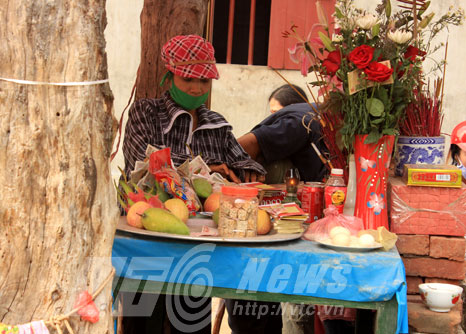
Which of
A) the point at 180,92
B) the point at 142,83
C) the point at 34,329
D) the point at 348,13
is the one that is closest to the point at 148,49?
the point at 142,83

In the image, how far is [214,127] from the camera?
359cm

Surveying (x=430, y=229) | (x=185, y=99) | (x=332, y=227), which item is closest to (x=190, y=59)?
(x=185, y=99)

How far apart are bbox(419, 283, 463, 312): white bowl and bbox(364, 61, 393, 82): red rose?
2.56 ft

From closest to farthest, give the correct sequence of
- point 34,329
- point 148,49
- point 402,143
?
point 34,329 < point 402,143 < point 148,49

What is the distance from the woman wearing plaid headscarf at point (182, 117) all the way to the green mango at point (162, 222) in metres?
1.06

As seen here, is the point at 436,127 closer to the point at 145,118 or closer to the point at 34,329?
the point at 145,118

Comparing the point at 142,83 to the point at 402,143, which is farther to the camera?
the point at 142,83

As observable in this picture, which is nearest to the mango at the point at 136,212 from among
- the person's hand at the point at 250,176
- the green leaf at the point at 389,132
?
the green leaf at the point at 389,132

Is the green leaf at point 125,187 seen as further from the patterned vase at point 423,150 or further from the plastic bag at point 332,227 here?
the patterned vase at point 423,150

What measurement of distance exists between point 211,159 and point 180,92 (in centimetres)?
39

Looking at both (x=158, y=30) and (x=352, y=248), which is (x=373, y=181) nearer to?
(x=352, y=248)

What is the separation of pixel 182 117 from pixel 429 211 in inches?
59.0

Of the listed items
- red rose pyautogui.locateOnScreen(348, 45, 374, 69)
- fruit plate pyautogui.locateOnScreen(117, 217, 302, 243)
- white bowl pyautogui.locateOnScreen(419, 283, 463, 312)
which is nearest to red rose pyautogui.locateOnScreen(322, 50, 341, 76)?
red rose pyautogui.locateOnScreen(348, 45, 374, 69)

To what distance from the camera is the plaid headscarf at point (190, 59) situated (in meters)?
3.39
